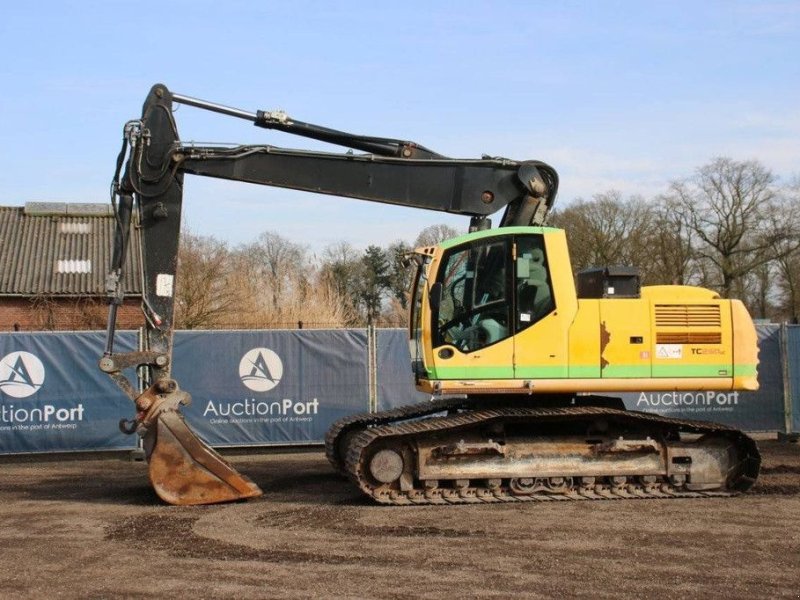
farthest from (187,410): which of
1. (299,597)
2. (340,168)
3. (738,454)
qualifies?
(299,597)

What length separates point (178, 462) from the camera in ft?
35.2

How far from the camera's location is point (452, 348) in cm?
1081

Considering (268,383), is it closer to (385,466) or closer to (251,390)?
(251,390)

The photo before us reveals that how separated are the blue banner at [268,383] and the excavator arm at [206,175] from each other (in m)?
4.74

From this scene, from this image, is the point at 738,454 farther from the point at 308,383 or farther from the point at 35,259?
the point at 35,259

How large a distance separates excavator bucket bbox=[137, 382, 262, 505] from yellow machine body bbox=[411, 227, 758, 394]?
2377 millimetres

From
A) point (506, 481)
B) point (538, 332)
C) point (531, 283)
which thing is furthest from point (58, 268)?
point (538, 332)

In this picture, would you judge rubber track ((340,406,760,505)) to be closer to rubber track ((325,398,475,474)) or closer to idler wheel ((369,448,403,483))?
idler wheel ((369,448,403,483))

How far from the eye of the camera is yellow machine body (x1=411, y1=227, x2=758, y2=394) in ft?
35.4

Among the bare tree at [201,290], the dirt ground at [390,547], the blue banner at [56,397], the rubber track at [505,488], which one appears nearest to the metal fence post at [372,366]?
the blue banner at [56,397]

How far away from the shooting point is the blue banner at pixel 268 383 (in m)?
16.2

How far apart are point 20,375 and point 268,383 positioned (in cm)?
380

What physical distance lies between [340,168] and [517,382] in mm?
3159

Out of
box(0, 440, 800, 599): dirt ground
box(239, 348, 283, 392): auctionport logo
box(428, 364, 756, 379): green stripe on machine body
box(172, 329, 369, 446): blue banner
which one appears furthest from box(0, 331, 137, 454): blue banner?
box(428, 364, 756, 379): green stripe on machine body
